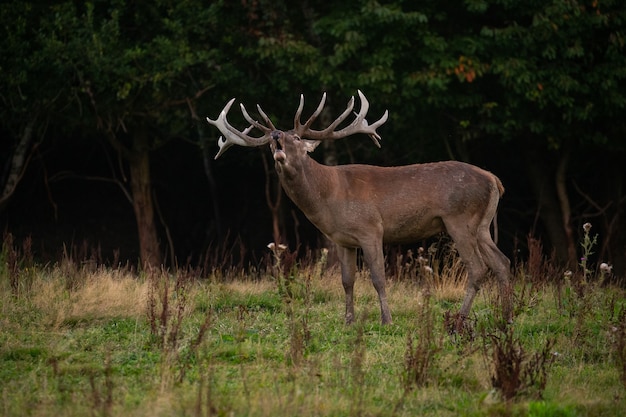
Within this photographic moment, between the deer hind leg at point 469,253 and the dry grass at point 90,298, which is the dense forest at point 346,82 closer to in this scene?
the dry grass at point 90,298

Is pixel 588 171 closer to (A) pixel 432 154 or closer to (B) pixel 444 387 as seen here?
(A) pixel 432 154

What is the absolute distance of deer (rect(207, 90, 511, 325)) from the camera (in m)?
9.98

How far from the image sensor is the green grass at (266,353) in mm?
6602

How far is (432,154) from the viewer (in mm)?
18672

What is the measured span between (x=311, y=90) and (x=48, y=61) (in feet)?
15.4

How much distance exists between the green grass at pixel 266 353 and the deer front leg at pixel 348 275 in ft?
0.50

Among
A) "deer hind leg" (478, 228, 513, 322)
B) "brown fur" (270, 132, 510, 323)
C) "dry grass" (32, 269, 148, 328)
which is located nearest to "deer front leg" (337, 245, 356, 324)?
"brown fur" (270, 132, 510, 323)

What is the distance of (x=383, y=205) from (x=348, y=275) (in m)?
0.82

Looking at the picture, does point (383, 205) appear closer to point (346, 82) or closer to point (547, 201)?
point (346, 82)

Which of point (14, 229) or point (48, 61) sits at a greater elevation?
point (48, 61)

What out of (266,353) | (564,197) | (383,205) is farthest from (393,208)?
(564,197)

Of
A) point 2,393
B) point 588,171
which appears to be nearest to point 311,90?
point 588,171

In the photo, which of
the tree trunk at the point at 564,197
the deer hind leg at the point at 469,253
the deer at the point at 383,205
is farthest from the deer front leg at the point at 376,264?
the tree trunk at the point at 564,197

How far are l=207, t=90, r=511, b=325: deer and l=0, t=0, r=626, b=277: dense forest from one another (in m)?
4.12
